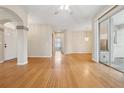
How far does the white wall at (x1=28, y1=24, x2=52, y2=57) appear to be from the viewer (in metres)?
10.7

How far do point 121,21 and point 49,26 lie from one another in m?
5.90

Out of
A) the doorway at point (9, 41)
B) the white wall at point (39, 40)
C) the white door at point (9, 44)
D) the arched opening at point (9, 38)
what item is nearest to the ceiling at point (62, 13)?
the arched opening at point (9, 38)

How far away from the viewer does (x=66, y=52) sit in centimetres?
1475

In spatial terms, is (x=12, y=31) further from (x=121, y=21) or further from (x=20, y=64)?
(x=121, y=21)

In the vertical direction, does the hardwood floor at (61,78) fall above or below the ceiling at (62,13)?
below

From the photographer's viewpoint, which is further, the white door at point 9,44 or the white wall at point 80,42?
the white wall at point 80,42

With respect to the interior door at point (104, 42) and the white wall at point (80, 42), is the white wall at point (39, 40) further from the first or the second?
the white wall at point (80, 42)

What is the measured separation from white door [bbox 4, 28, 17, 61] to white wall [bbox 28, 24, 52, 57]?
4.48 feet

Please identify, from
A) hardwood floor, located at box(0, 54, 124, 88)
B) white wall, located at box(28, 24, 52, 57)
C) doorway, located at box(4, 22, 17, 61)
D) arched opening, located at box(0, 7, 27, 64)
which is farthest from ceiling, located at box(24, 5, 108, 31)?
hardwood floor, located at box(0, 54, 124, 88)

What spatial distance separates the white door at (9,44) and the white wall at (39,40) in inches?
53.8

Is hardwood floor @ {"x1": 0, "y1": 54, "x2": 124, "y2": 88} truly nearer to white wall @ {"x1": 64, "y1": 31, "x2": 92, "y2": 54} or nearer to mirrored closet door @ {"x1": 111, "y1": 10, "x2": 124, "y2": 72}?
mirrored closet door @ {"x1": 111, "y1": 10, "x2": 124, "y2": 72}

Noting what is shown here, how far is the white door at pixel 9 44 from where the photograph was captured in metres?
8.41
